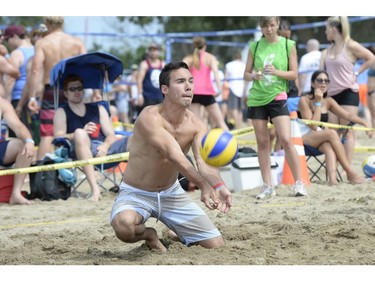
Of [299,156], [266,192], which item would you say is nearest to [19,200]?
[266,192]

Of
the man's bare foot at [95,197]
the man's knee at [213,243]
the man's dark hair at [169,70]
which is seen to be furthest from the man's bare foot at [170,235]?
the man's bare foot at [95,197]

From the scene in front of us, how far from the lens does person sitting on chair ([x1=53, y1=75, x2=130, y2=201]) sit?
28.8 feet

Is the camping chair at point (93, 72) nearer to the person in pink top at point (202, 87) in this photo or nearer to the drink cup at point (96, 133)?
the drink cup at point (96, 133)

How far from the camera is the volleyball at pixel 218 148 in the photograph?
17.5ft

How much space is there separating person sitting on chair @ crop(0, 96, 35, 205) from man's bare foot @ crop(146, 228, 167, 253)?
8.75ft

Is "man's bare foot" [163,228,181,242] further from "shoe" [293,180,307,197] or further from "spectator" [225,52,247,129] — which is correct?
"spectator" [225,52,247,129]

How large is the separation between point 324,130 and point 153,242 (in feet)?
13.4

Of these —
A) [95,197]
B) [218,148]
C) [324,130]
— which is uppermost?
[218,148]

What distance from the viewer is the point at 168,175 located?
5.82 m

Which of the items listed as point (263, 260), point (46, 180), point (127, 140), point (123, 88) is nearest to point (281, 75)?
point (127, 140)

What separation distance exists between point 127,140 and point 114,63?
47.2 inches

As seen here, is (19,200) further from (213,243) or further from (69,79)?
(213,243)

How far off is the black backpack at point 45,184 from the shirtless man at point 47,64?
2.65ft

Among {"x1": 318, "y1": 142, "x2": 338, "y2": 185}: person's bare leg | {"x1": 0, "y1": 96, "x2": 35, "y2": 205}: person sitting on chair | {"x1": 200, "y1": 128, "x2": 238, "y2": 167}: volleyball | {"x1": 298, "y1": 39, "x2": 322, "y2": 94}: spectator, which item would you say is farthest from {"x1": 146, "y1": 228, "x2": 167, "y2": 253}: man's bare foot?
{"x1": 298, "y1": 39, "x2": 322, "y2": 94}: spectator
